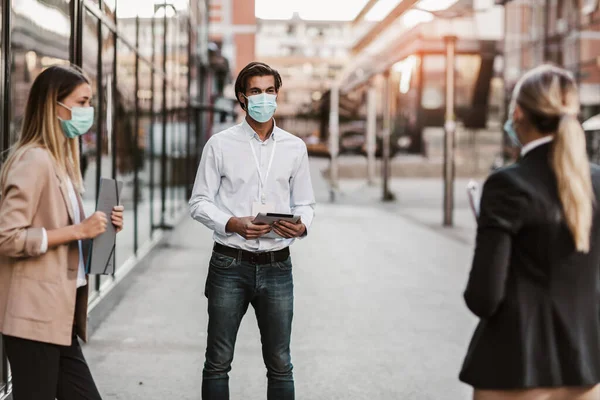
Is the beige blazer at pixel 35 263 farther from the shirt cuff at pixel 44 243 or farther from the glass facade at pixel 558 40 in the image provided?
the glass facade at pixel 558 40

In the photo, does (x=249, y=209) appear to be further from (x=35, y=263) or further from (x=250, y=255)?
(x=35, y=263)

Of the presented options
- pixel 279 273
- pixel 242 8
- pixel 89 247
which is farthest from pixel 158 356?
pixel 242 8

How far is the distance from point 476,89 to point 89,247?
53.3 m

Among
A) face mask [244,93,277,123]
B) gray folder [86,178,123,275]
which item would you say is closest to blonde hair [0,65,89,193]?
gray folder [86,178,123,275]

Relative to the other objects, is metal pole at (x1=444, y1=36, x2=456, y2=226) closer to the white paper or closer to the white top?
the white paper

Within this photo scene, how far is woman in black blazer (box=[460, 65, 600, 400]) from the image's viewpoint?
271 cm

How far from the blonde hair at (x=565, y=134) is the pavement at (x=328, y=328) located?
3.18m

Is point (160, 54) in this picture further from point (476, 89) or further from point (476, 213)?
point (476, 89)

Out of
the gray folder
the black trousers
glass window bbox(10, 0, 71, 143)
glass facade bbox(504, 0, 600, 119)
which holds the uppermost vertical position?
glass facade bbox(504, 0, 600, 119)

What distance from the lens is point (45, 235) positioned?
313cm

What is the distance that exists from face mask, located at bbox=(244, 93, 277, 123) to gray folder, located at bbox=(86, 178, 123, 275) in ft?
2.55

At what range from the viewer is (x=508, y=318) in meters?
2.78

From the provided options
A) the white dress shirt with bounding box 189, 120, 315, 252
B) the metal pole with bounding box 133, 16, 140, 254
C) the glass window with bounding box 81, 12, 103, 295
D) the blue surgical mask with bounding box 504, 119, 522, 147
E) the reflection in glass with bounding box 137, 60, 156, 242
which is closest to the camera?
the blue surgical mask with bounding box 504, 119, 522, 147

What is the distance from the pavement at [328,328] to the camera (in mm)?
5926
